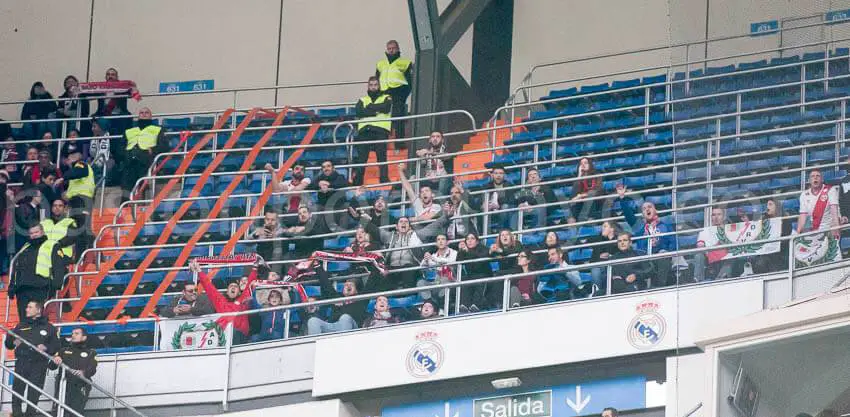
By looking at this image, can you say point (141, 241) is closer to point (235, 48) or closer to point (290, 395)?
point (290, 395)

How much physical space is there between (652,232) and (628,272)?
1.38ft

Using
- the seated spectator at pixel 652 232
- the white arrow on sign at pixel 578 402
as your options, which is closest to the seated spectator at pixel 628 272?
the seated spectator at pixel 652 232

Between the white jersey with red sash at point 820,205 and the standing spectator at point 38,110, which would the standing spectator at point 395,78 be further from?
the white jersey with red sash at point 820,205

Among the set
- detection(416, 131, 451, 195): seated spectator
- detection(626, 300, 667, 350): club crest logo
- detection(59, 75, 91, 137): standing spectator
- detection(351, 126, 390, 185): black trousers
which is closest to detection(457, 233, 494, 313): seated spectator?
detection(416, 131, 451, 195): seated spectator

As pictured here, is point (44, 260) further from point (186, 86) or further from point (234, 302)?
point (186, 86)

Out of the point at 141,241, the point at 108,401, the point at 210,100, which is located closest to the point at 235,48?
the point at 210,100

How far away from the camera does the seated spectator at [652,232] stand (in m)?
9.46

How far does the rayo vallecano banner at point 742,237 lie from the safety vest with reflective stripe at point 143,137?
995 cm

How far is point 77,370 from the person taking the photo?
1013 cm

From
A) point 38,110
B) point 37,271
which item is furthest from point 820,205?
point 38,110

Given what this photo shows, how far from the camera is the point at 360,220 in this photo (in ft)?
36.5

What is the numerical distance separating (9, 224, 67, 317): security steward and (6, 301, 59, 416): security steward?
66 cm

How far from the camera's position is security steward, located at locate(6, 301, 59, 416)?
10.3m

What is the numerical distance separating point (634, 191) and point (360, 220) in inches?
81.8
